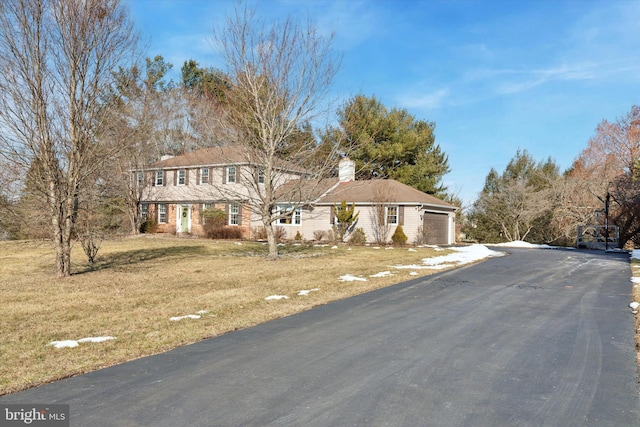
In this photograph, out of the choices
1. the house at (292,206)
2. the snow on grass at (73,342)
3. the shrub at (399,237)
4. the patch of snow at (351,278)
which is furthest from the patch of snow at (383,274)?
the shrub at (399,237)

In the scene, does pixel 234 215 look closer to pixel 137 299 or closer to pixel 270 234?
pixel 270 234

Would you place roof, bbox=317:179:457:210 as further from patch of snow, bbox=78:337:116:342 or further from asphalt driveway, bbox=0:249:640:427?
patch of snow, bbox=78:337:116:342

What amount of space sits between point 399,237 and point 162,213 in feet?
56.1

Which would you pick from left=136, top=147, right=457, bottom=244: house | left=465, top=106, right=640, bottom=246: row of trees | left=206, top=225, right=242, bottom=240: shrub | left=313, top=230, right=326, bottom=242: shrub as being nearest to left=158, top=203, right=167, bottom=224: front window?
left=136, top=147, right=457, bottom=244: house

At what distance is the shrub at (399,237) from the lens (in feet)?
84.3

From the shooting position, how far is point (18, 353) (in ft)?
18.1

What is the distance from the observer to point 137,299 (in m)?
9.13

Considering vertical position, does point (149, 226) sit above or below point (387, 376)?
above

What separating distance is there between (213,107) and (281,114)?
25.6 meters

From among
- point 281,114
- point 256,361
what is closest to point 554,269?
point 281,114

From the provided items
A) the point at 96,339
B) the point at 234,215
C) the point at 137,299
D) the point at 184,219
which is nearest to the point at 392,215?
the point at 234,215

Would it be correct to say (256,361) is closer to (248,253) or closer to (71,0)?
(71,0)

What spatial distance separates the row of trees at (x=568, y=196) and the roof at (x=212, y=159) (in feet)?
64.3

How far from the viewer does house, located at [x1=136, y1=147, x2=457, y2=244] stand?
87.0 ft
